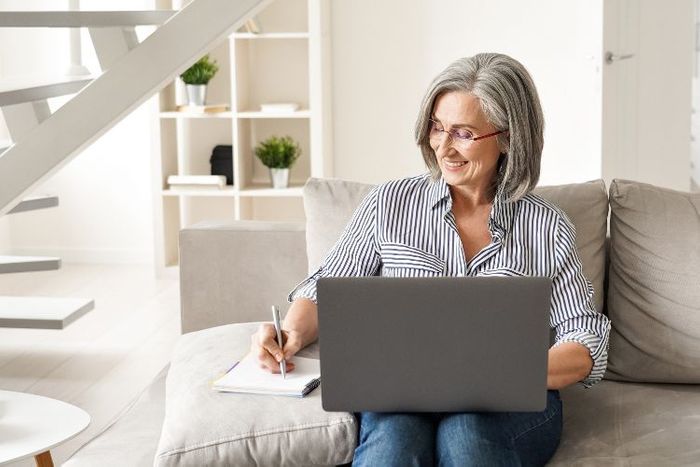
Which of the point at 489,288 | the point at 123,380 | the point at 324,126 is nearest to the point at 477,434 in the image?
the point at 489,288

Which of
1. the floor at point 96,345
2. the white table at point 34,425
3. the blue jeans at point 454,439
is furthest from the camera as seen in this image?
the floor at point 96,345

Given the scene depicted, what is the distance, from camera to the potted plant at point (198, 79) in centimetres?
538

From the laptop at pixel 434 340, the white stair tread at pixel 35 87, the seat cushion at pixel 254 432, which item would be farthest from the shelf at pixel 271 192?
the laptop at pixel 434 340

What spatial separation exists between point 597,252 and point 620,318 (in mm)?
153

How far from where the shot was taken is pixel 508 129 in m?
2.27

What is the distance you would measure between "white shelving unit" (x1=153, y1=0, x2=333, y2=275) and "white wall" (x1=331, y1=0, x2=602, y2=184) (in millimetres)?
140

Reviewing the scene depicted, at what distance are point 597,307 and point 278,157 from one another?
3142 mm

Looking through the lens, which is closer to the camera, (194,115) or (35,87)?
(35,87)

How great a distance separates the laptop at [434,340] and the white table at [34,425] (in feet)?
2.66

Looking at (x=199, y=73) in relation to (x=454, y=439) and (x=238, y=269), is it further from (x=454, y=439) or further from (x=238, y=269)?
(x=454, y=439)

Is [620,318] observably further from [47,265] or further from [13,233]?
[13,233]

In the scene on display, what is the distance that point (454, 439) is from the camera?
1.91 metres

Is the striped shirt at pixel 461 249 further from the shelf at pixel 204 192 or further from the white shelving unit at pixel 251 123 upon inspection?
the shelf at pixel 204 192

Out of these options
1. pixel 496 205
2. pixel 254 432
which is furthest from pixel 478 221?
pixel 254 432
